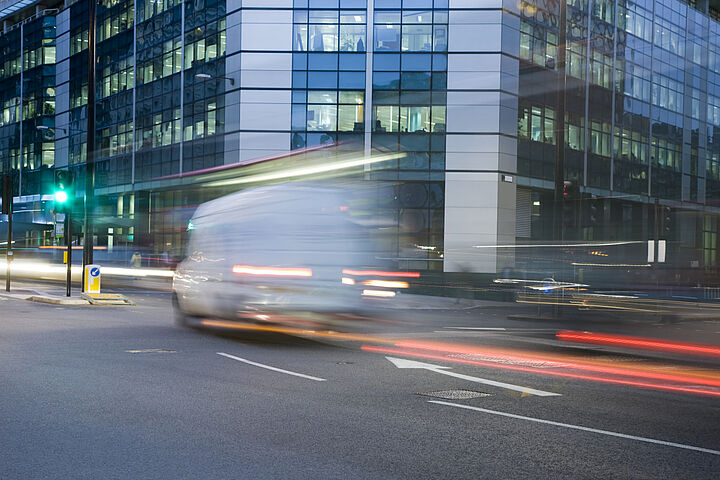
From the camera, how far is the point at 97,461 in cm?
592

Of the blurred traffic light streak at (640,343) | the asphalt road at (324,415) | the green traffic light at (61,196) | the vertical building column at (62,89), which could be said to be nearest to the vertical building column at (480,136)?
the green traffic light at (61,196)

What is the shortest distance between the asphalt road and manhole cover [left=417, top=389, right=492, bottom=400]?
0.16 ft

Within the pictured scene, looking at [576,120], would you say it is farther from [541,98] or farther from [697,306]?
[697,306]

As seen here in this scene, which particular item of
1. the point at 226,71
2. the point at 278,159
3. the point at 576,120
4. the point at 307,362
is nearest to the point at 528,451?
the point at 307,362

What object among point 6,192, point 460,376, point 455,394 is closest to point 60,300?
point 6,192

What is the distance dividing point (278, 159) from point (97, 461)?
13598 millimetres

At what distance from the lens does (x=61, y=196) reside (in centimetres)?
2239

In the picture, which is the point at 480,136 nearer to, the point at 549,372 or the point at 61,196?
the point at 61,196

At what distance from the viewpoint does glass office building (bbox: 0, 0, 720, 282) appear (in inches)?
1553

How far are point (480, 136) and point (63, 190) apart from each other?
2296 cm

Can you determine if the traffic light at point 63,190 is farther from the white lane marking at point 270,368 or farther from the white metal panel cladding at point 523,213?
the white metal panel cladding at point 523,213

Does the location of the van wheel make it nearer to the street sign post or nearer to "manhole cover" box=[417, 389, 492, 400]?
"manhole cover" box=[417, 389, 492, 400]

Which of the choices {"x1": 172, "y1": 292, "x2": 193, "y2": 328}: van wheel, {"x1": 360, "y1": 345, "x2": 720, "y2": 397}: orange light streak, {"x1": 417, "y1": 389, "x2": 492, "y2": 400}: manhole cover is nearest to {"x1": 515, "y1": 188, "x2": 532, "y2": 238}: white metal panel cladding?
{"x1": 172, "y1": 292, "x2": 193, "y2": 328}: van wheel

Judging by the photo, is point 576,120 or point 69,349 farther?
point 576,120
